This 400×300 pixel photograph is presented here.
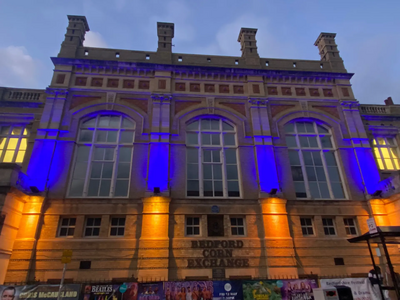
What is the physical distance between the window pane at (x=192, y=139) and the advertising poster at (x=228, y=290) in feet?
32.3

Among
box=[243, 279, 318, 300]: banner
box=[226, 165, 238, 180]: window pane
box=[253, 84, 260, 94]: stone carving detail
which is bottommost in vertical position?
box=[243, 279, 318, 300]: banner

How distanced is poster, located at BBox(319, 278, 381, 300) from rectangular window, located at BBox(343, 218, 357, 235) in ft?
18.1

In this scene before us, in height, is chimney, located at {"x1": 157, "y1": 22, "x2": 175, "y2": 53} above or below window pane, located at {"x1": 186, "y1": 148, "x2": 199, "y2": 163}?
above

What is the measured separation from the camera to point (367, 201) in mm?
17656

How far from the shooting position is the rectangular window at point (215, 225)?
16391 millimetres

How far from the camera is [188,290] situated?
11594 millimetres

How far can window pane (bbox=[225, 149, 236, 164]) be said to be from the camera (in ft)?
61.7

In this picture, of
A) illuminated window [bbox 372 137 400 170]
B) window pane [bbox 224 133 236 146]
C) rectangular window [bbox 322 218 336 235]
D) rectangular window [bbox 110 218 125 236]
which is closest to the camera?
rectangular window [bbox 110 218 125 236]

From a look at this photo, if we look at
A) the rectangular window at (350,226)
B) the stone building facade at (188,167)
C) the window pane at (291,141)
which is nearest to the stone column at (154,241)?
the stone building facade at (188,167)

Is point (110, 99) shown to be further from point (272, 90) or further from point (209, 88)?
point (272, 90)

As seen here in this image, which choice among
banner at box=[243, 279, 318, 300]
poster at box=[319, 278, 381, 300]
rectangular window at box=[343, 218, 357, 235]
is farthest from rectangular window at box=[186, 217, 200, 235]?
rectangular window at box=[343, 218, 357, 235]

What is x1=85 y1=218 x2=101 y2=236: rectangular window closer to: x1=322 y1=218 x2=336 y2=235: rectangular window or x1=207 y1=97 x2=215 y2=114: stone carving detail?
x1=207 y1=97 x2=215 y2=114: stone carving detail

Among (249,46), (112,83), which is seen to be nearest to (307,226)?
(249,46)

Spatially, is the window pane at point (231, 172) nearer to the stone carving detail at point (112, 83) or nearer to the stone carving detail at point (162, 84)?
the stone carving detail at point (162, 84)
